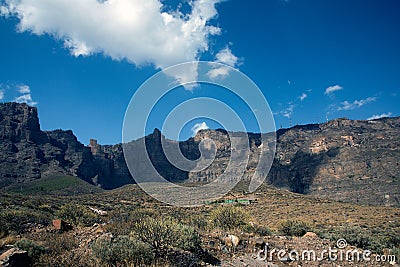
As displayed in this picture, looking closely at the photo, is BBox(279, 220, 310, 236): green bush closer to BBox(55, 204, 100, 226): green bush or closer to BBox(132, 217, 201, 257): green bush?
BBox(132, 217, 201, 257): green bush

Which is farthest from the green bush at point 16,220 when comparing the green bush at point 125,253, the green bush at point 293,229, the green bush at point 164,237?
the green bush at point 293,229

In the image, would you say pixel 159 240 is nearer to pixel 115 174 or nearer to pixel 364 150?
pixel 364 150

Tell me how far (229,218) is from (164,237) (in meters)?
7.66

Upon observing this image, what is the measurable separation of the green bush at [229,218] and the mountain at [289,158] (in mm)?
63220

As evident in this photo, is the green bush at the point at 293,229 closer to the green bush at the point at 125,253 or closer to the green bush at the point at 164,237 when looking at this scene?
the green bush at the point at 164,237

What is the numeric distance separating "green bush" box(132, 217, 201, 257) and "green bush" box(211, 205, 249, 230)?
6071 millimetres

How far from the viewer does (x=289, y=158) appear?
149m

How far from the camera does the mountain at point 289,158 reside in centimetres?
9812

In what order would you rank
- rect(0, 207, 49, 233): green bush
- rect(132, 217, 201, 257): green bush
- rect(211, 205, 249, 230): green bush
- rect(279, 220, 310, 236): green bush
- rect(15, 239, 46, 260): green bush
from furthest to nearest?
rect(279, 220, 310, 236): green bush, rect(211, 205, 249, 230): green bush, rect(0, 207, 49, 233): green bush, rect(132, 217, 201, 257): green bush, rect(15, 239, 46, 260): green bush

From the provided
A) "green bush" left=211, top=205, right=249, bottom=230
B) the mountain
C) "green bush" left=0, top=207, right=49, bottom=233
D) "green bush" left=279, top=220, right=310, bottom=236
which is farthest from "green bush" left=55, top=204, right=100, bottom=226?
the mountain

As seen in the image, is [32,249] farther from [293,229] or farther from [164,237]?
[293,229]

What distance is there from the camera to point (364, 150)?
4587 inches

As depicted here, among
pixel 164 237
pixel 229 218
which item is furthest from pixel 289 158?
pixel 164 237

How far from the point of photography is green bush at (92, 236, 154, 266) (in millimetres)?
6578
